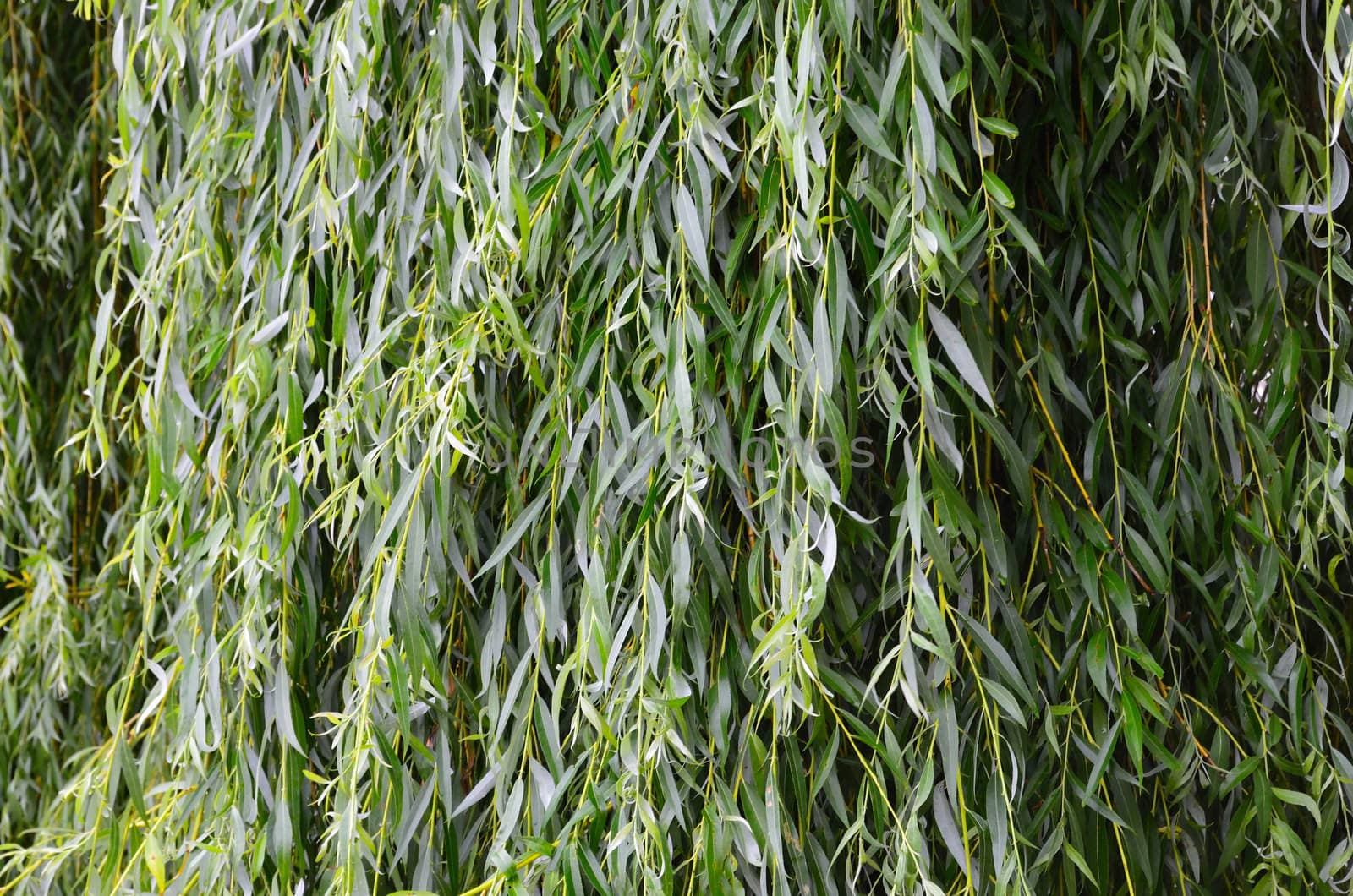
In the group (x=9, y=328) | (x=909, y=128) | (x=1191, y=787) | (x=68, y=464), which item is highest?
(x=909, y=128)

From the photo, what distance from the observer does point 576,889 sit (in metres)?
0.90

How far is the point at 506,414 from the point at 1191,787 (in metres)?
0.65

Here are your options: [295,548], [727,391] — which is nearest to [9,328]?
[295,548]

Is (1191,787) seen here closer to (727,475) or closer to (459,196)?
(727,475)

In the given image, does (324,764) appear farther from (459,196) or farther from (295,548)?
(459,196)

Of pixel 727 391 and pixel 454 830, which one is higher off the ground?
pixel 727 391

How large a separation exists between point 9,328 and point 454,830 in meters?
1.12

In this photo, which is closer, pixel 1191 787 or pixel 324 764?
pixel 1191 787

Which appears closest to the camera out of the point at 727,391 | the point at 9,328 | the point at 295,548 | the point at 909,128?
the point at 909,128

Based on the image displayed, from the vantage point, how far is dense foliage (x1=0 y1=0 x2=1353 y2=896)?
0.91 meters

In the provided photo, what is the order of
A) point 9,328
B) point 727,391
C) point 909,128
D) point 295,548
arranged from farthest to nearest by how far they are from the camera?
1. point 9,328
2. point 295,548
3. point 727,391
4. point 909,128

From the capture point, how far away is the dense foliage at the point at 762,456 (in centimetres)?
91

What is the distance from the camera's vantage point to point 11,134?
5.79 feet

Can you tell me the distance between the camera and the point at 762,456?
0.95 m
